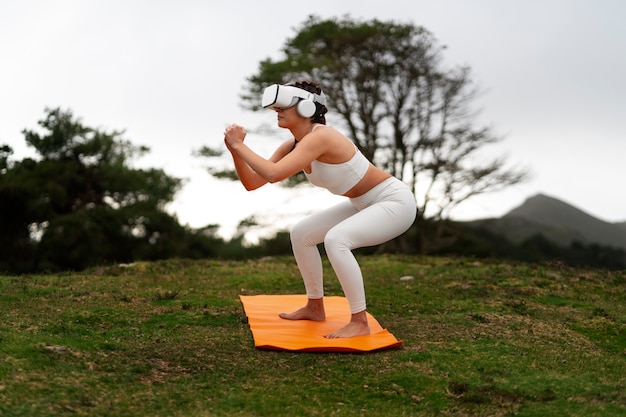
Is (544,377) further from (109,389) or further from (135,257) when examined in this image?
(135,257)

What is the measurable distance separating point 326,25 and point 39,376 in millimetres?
15225

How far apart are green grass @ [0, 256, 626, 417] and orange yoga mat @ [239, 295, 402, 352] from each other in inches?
2.9

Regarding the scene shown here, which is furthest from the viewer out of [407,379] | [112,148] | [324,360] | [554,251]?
[554,251]

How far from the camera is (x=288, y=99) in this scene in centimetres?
575

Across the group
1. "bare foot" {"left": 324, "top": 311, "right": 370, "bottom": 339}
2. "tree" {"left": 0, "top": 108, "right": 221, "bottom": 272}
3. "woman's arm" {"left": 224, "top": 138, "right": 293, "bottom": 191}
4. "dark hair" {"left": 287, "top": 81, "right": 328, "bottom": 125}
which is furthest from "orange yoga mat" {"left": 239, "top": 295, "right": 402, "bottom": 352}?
"tree" {"left": 0, "top": 108, "right": 221, "bottom": 272}

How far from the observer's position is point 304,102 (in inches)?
227

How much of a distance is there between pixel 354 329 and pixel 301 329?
0.46 meters

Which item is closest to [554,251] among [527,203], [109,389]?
[527,203]

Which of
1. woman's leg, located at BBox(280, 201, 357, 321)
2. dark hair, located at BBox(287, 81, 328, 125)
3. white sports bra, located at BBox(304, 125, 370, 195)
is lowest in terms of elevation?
woman's leg, located at BBox(280, 201, 357, 321)

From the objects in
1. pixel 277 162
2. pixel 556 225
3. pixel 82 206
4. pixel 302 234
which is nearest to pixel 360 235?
→ pixel 302 234

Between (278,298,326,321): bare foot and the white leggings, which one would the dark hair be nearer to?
the white leggings

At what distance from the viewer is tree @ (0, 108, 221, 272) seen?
54.9 feet

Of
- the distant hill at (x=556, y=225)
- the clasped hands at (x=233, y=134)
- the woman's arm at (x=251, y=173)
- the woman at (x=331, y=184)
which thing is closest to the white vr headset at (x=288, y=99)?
the woman at (x=331, y=184)

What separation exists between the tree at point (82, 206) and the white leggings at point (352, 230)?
1086 centimetres
